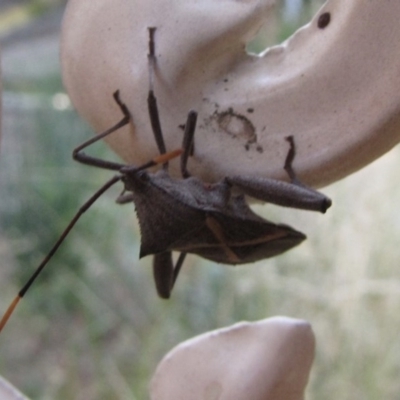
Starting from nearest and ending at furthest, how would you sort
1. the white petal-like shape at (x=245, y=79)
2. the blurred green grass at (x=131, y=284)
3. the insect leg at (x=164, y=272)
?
the white petal-like shape at (x=245, y=79) < the insect leg at (x=164, y=272) < the blurred green grass at (x=131, y=284)

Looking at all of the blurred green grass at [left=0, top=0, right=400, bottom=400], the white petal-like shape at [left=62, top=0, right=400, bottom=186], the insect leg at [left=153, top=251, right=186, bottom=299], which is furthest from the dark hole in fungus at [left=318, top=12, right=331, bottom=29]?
the blurred green grass at [left=0, top=0, right=400, bottom=400]

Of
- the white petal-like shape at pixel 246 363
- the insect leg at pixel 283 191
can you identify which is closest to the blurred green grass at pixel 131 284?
the insect leg at pixel 283 191

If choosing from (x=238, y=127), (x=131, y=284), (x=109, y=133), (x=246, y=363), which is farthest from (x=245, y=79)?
(x=131, y=284)

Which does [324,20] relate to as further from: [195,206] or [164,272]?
[164,272]

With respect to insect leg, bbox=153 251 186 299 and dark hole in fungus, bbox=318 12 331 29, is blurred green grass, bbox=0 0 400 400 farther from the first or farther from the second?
dark hole in fungus, bbox=318 12 331 29

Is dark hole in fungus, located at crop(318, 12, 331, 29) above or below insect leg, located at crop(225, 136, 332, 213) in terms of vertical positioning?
above

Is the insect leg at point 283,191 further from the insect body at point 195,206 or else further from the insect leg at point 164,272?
the insect leg at point 164,272
